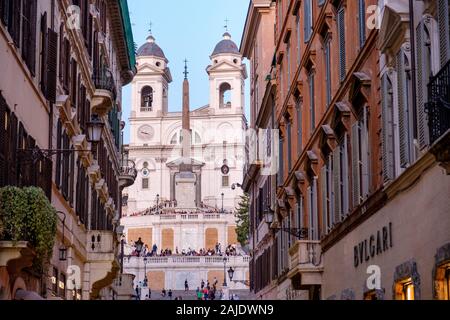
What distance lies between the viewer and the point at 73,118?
2953 cm

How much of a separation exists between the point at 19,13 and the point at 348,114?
784 cm

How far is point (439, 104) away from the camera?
1434 cm

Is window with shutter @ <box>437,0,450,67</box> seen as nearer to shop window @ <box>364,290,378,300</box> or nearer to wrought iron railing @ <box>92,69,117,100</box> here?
shop window @ <box>364,290,378,300</box>

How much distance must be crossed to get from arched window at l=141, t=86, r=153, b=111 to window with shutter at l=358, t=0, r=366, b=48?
477 ft

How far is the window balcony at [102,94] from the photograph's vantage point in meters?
35.5

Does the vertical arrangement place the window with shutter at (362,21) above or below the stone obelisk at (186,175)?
below

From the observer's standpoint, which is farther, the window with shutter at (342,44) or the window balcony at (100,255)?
the window balcony at (100,255)

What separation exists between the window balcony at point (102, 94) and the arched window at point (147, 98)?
130446mm

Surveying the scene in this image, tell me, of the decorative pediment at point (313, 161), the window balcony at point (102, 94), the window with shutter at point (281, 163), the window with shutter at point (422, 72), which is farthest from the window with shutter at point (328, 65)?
the window with shutter at point (281, 163)

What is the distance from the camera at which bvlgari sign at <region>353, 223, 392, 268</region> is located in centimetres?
1991

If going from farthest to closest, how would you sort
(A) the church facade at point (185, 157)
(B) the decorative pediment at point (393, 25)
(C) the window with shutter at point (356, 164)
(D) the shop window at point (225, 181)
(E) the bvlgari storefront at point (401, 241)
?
1. (D) the shop window at point (225, 181)
2. (A) the church facade at point (185, 157)
3. (C) the window with shutter at point (356, 164)
4. (B) the decorative pediment at point (393, 25)
5. (E) the bvlgari storefront at point (401, 241)

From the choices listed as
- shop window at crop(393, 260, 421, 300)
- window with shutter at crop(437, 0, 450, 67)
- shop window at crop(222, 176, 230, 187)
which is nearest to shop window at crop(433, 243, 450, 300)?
shop window at crop(393, 260, 421, 300)

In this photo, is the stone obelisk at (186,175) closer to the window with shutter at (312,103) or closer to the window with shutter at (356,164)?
the window with shutter at (312,103)

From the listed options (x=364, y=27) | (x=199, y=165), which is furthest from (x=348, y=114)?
(x=199, y=165)
